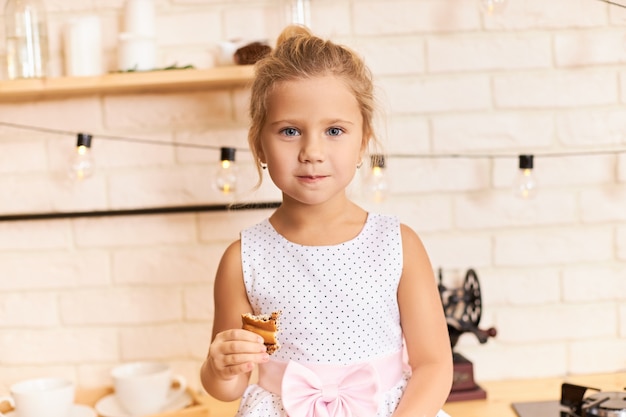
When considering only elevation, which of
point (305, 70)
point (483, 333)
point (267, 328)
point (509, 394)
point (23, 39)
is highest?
point (23, 39)

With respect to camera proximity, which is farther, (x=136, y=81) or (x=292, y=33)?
(x=136, y=81)

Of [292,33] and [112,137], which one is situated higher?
[292,33]

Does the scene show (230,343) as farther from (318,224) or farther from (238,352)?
(318,224)

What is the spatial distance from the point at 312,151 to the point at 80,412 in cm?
69

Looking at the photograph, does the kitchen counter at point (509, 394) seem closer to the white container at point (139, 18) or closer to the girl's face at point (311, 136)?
the girl's face at point (311, 136)

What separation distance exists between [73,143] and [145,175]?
0.51ft

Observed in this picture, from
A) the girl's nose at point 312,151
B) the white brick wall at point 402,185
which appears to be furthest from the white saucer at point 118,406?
the girl's nose at point 312,151

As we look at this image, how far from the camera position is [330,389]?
1.13 meters

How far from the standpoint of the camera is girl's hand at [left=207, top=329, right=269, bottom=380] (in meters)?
1.03

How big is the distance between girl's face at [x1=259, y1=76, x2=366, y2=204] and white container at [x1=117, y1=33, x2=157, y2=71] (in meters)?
0.41

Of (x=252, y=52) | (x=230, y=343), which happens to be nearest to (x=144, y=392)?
(x=230, y=343)

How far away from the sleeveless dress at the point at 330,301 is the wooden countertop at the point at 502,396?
208 mm

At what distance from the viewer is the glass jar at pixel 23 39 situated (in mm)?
1470

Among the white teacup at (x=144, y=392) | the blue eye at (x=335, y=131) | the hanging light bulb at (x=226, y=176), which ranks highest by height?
the blue eye at (x=335, y=131)
